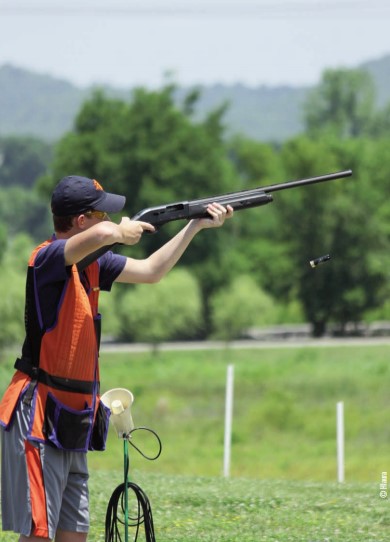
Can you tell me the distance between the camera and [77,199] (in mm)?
6027

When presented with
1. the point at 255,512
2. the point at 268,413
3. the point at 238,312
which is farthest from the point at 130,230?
the point at 238,312

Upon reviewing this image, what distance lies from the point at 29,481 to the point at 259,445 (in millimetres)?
24233

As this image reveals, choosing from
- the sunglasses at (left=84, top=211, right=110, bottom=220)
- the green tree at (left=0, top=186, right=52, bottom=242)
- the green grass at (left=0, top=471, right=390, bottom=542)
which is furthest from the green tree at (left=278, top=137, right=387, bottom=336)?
the green tree at (left=0, top=186, right=52, bottom=242)

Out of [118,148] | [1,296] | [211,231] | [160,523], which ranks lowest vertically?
[160,523]

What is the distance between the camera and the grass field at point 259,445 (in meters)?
9.32

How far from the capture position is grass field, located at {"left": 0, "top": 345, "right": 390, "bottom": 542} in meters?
9.32

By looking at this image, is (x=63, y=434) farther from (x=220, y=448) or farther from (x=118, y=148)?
(x=118, y=148)

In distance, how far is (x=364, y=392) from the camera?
1537 inches

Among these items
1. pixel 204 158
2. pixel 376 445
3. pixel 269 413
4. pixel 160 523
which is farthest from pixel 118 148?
pixel 160 523

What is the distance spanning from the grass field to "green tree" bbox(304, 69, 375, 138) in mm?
83911

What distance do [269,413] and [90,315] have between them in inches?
1090

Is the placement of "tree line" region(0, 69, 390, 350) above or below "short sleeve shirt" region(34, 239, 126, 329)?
above

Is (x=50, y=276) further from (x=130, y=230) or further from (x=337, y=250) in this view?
(x=337, y=250)

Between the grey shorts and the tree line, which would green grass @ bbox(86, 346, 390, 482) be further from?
the tree line
